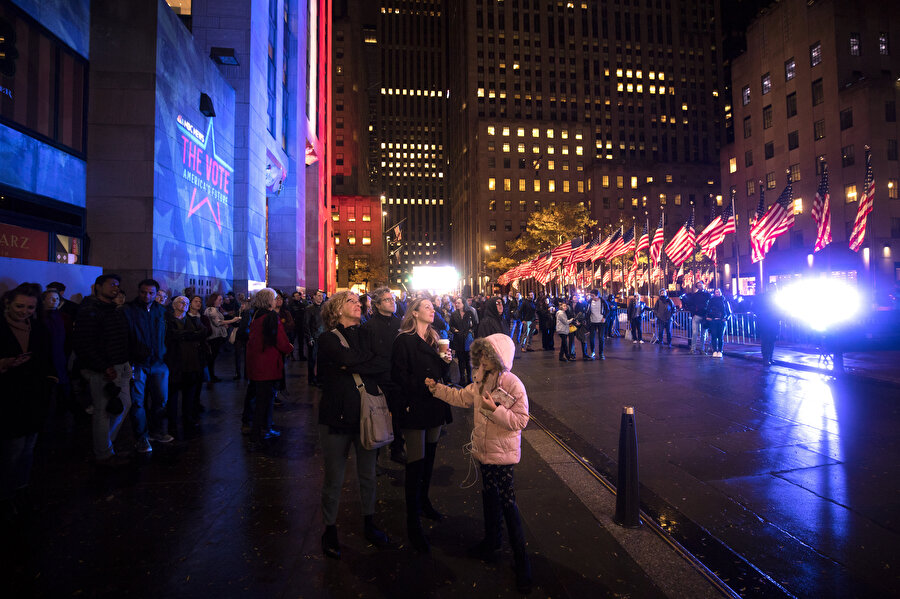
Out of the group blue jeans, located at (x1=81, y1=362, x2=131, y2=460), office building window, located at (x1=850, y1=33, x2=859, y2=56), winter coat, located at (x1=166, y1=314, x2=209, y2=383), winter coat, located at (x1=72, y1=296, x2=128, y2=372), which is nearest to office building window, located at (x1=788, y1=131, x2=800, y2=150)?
office building window, located at (x1=850, y1=33, x2=859, y2=56)

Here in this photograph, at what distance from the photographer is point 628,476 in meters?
4.11

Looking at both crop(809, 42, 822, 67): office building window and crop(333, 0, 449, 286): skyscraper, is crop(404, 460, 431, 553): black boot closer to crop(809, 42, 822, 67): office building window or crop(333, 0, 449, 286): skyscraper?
crop(809, 42, 822, 67): office building window

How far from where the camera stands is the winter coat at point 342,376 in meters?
3.80

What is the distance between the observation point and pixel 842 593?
10.5ft

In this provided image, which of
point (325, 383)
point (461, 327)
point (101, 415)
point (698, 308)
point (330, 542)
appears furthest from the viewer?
point (698, 308)

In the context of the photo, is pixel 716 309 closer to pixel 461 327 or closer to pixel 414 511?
pixel 461 327

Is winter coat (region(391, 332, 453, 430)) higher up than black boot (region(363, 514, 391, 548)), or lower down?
higher up

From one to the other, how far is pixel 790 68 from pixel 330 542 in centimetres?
5815

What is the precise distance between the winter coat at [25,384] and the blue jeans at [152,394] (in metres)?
1.21

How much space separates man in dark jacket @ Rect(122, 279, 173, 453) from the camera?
575 cm

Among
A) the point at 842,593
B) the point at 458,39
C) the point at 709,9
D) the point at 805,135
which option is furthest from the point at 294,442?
the point at 709,9

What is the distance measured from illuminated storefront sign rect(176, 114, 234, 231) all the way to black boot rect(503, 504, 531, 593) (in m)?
15.6

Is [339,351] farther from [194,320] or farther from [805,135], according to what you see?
[805,135]

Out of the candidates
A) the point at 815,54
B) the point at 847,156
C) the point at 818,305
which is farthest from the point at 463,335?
the point at 815,54
